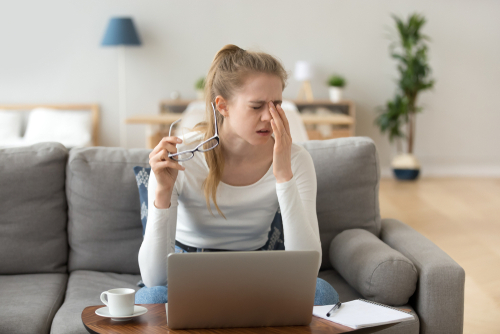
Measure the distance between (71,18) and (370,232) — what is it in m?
5.04

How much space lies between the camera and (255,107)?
57.2 inches

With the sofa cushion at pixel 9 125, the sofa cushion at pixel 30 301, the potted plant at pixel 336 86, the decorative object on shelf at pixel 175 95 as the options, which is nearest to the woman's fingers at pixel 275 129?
the sofa cushion at pixel 30 301

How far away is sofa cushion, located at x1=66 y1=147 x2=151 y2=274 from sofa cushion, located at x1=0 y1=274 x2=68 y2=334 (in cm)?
14

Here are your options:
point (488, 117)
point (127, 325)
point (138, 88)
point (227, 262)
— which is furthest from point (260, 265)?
point (488, 117)

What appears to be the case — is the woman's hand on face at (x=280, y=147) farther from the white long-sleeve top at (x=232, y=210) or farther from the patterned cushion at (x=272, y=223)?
the patterned cushion at (x=272, y=223)

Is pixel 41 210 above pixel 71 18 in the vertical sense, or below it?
below

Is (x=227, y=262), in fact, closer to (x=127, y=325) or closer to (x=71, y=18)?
(x=127, y=325)

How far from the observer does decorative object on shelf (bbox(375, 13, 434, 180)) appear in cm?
554

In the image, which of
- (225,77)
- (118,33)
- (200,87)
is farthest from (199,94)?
(225,77)

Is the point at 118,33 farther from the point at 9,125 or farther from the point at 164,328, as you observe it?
the point at 164,328

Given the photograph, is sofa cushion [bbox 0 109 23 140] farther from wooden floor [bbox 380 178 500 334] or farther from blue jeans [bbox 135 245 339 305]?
blue jeans [bbox 135 245 339 305]

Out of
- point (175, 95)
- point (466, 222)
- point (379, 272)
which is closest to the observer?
point (379, 272)

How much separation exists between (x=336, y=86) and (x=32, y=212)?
14.7 ft

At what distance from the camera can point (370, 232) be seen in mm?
1910
